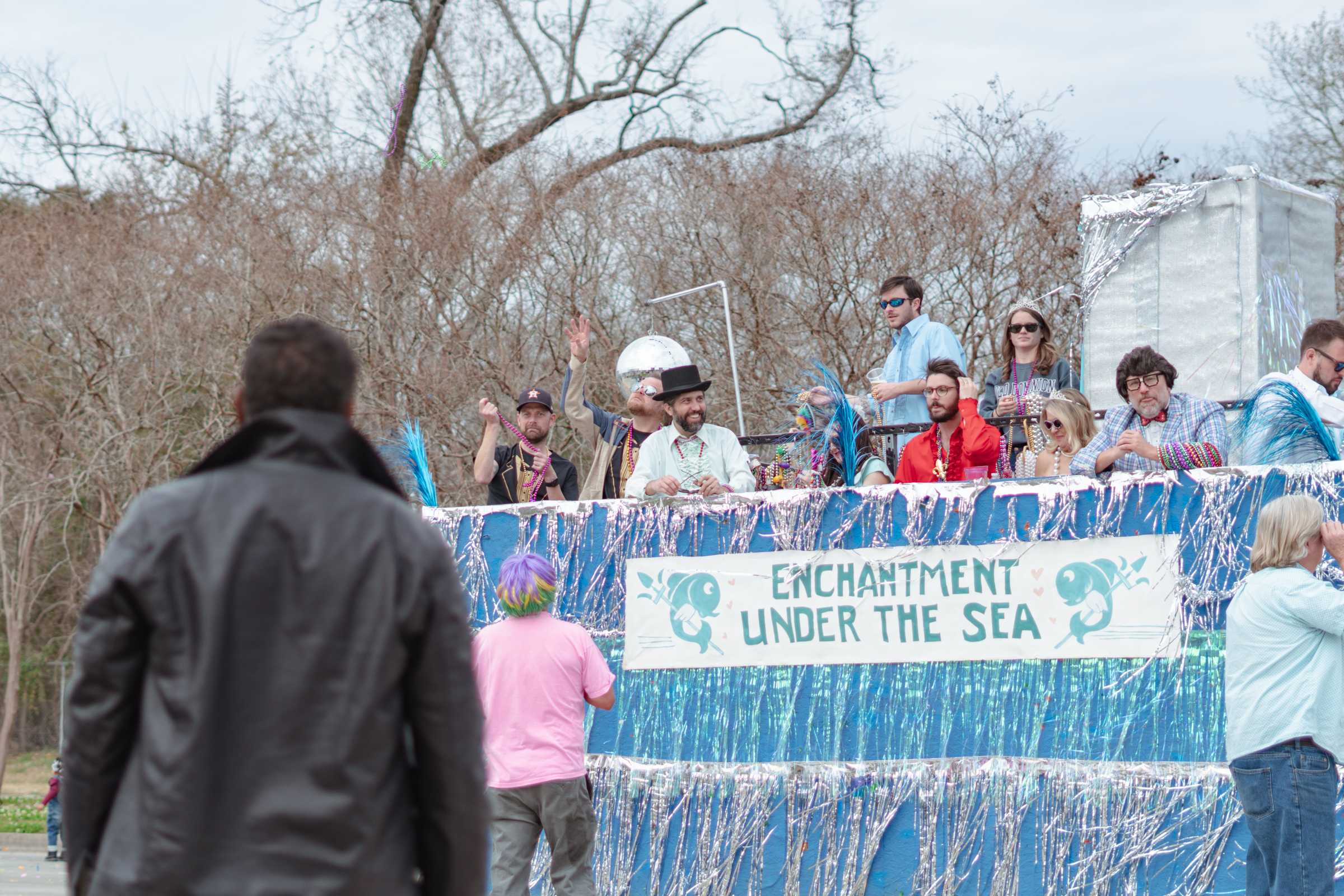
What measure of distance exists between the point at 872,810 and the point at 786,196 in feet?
36.6

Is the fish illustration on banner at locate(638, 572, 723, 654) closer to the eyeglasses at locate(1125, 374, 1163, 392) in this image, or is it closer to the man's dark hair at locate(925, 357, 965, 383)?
the man's dark hair at locate(925, 357, 965, 383)

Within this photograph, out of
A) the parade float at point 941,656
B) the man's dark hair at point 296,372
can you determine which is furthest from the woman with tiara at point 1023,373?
the man's dark hair at point 296,372

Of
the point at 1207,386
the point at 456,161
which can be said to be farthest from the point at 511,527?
the point at 456,161

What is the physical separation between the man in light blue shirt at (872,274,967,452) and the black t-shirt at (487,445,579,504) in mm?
1765

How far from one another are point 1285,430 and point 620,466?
348cm

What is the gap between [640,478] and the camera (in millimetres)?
7465

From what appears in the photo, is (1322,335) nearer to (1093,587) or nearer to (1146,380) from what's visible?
(1146,380)

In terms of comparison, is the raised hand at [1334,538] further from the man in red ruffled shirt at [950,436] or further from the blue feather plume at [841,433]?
the blue feather plume at [841,433]

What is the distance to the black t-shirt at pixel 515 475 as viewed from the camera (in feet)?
27.0

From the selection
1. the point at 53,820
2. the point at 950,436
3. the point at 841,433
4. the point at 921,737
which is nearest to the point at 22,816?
the point at 53,820

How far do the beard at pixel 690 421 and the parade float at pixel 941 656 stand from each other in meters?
0.49

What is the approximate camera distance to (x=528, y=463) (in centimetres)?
822

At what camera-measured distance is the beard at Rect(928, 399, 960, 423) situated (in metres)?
Result: 6.82

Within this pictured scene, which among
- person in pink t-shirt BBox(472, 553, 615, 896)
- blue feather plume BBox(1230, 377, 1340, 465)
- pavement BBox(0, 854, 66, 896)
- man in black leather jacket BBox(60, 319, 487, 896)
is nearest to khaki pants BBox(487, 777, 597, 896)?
person in pink t-shirt BBox(472, 553, 615, 896)
